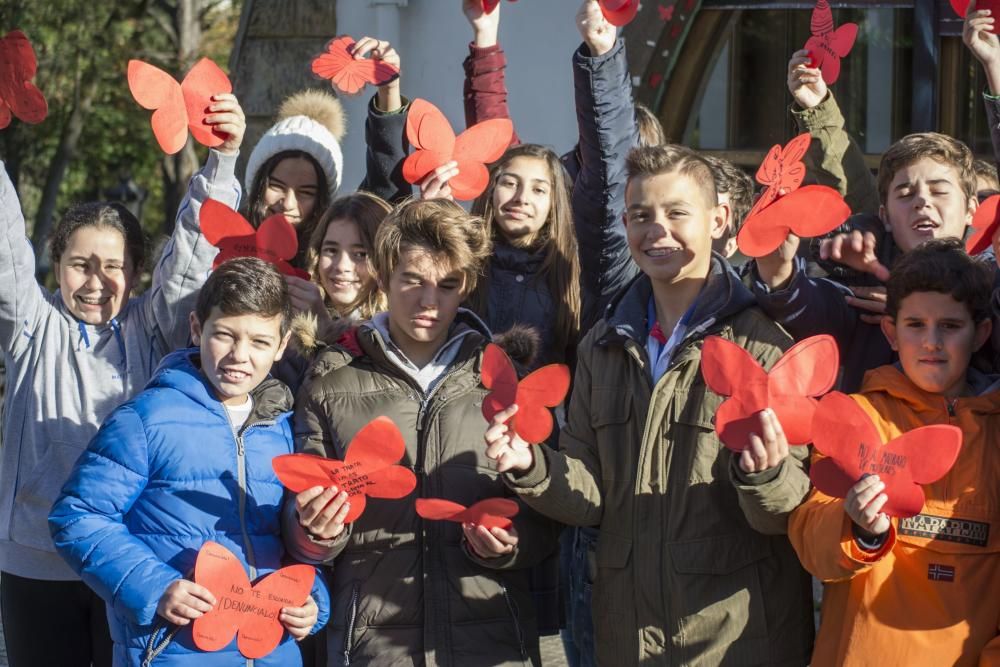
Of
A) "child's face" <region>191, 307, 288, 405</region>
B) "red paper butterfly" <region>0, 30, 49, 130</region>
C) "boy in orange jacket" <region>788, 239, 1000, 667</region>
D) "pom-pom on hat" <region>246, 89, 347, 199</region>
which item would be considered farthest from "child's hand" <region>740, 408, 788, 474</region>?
"red paper butterfly" <region>0, 30, 49, 130</region>

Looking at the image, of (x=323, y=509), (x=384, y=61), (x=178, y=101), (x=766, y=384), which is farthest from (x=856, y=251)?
(x=178, y=101)

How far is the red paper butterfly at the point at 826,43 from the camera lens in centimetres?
313

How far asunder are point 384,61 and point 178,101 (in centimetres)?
62

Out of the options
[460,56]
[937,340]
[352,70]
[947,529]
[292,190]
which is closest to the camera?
[947,529]

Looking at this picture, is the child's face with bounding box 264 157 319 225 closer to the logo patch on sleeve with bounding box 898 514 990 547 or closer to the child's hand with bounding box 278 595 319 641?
the child's hand with bounding box 278 595 319 641

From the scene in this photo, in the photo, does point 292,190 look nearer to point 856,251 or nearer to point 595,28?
point 595,28

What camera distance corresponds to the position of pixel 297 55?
247 inches

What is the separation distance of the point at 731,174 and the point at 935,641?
1.28m

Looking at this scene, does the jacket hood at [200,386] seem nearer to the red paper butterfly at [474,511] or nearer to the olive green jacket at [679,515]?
the red paper butterfly at [474,511]

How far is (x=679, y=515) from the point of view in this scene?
8.55 ft

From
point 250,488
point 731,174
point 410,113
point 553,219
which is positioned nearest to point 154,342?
point 250,488

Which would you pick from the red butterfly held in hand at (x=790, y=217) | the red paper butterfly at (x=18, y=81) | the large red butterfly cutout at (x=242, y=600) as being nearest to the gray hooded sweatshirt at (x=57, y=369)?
the red paper butterfly at (x=18, y=81)

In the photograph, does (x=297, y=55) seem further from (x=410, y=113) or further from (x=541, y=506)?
(x=541, y=506)

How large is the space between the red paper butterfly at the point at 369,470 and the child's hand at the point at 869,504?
82 centimetres
